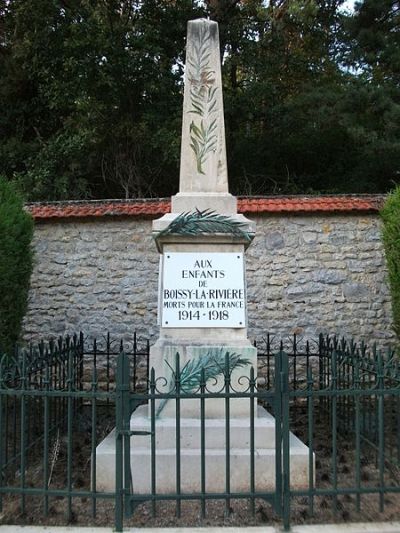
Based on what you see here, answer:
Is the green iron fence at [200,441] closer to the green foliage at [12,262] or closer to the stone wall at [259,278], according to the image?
the green foliage at [12,262]

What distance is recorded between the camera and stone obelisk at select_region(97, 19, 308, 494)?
3824mm

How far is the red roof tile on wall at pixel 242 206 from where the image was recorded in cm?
828

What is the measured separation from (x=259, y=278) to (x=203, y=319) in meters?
4.14

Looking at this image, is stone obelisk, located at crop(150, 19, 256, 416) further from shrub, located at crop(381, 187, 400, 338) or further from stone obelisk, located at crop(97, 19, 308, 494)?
shrub, located at crop(381, 187, 400, 338)

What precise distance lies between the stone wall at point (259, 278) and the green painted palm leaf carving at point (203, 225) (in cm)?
398

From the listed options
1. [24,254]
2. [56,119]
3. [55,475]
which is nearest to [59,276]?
[24,254]

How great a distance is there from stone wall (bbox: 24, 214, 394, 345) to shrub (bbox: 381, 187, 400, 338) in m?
1.17

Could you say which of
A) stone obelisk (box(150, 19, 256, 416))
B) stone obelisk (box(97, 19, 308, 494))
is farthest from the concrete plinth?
stone obelisk (box(150, 19, 256, 416))

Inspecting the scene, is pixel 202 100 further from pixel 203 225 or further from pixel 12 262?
pixel 12 262

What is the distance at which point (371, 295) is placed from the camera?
326 inches

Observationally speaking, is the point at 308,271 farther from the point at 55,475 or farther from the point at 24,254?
the point at 55,475

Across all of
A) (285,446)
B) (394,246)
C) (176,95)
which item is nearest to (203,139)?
(285,446)

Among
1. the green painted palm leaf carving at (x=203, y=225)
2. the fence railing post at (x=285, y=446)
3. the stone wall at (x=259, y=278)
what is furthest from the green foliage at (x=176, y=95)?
the fence railing post at (x=285, y=446)

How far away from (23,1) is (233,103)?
5.37 meters
